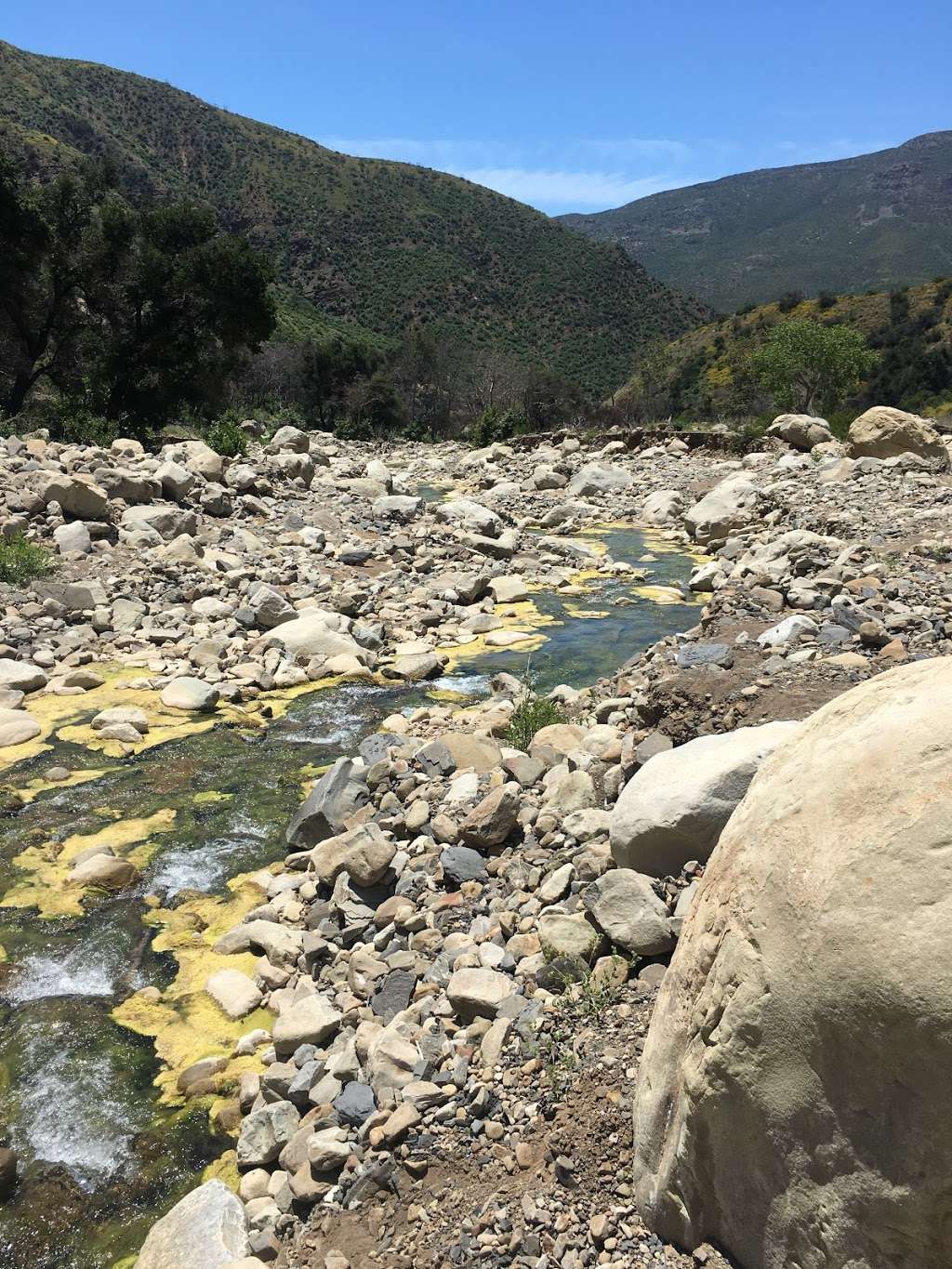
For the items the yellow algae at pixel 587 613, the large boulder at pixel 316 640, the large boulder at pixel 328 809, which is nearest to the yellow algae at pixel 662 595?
the yellow algae at pixel 587 613

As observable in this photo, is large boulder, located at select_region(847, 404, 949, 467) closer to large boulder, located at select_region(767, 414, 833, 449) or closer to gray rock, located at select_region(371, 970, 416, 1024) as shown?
large boulder, located at select_region(767, 414, 833, 449)

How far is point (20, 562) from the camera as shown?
426 inches

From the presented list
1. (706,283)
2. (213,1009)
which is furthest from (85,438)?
(706,283)

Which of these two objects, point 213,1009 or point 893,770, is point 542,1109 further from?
point 213,1009

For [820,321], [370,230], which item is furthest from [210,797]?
[370,230]

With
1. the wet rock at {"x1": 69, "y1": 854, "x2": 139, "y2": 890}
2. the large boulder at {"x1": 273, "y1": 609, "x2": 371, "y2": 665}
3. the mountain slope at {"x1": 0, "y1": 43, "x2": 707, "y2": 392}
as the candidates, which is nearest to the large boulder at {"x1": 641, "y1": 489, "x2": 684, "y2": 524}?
the large boulder at {"x1": 273, "y1": 609, "x2": 371, "y2": 665}

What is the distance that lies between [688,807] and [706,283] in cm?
10560

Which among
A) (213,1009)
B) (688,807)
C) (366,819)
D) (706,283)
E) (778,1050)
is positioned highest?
(706,283)

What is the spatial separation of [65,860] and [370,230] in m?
72.2

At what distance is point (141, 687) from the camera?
8.66 meters

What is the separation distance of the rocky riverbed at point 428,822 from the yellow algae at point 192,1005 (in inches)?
0.7

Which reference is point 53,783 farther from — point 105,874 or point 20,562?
point 20,562

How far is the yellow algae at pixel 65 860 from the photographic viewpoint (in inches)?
207

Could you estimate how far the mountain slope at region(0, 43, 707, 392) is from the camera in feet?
206
